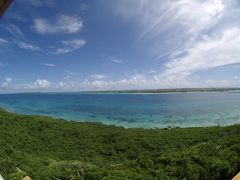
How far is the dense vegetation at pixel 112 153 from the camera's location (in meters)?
8.50

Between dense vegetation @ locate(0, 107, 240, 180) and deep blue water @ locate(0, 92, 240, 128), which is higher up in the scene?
dense vegetation @ locate(0, 107, 240, 180)

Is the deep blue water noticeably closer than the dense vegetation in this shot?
No

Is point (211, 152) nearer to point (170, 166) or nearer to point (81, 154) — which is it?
point (170, 166)

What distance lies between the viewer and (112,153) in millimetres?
24797

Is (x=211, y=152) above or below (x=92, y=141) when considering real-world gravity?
above

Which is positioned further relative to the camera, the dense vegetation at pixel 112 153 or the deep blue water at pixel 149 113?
the deep blue water at pixel 149 113

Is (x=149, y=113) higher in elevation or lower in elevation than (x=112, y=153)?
lower

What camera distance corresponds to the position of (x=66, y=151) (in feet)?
82.4

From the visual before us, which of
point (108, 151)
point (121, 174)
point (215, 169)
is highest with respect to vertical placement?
point (215, 169)

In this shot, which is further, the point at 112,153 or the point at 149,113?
the point at 149,113

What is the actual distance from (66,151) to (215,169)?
20.4 m

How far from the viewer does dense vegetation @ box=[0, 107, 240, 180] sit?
8.50 meters

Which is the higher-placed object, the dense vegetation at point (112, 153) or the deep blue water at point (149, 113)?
the dense vegetation at point (112, 153)

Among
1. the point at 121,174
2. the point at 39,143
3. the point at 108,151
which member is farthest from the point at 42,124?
the point at 121,174
